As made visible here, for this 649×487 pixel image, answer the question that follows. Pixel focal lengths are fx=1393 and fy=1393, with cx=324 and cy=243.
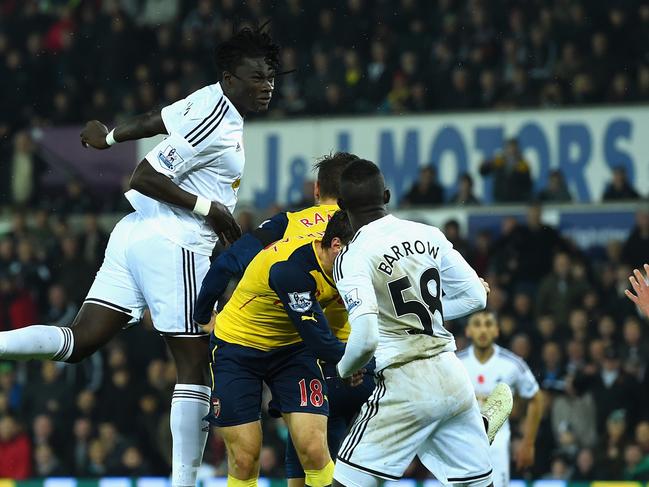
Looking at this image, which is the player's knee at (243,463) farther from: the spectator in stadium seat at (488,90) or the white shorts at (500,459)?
the spectator in stadium seat at (488,90)

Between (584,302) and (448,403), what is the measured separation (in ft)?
26.7

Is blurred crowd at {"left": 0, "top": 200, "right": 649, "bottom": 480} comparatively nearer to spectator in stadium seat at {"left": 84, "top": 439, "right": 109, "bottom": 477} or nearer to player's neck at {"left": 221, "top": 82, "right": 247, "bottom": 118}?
spectator in stadium seat at {"left": 84, "top": 439, "right": 109, "bottom": 477}

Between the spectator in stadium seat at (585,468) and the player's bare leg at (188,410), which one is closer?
the player's bare leg at (188,410)

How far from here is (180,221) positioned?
295 inches

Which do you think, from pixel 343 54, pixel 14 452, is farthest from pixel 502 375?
pixel 343 54

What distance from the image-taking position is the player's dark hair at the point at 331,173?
7520mm

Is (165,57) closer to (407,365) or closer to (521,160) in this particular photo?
(521,160)

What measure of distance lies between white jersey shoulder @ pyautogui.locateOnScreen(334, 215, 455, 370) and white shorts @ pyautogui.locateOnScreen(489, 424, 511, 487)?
374 cm

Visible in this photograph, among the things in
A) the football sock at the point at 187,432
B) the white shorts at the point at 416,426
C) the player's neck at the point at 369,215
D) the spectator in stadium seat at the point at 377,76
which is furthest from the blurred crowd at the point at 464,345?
the player's neck at the point at 369,215

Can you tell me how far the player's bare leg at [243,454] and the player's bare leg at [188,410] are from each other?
0.53 ft

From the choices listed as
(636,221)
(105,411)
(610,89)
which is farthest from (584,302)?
(105,411)

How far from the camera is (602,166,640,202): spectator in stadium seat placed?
49.9ft

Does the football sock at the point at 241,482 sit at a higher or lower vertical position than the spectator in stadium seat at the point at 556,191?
lower

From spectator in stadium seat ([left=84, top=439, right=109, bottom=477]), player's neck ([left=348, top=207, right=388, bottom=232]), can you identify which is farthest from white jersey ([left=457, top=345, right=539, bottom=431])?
spectator in stadium seat ([left=84, top=439, right=109, bottom=477])
